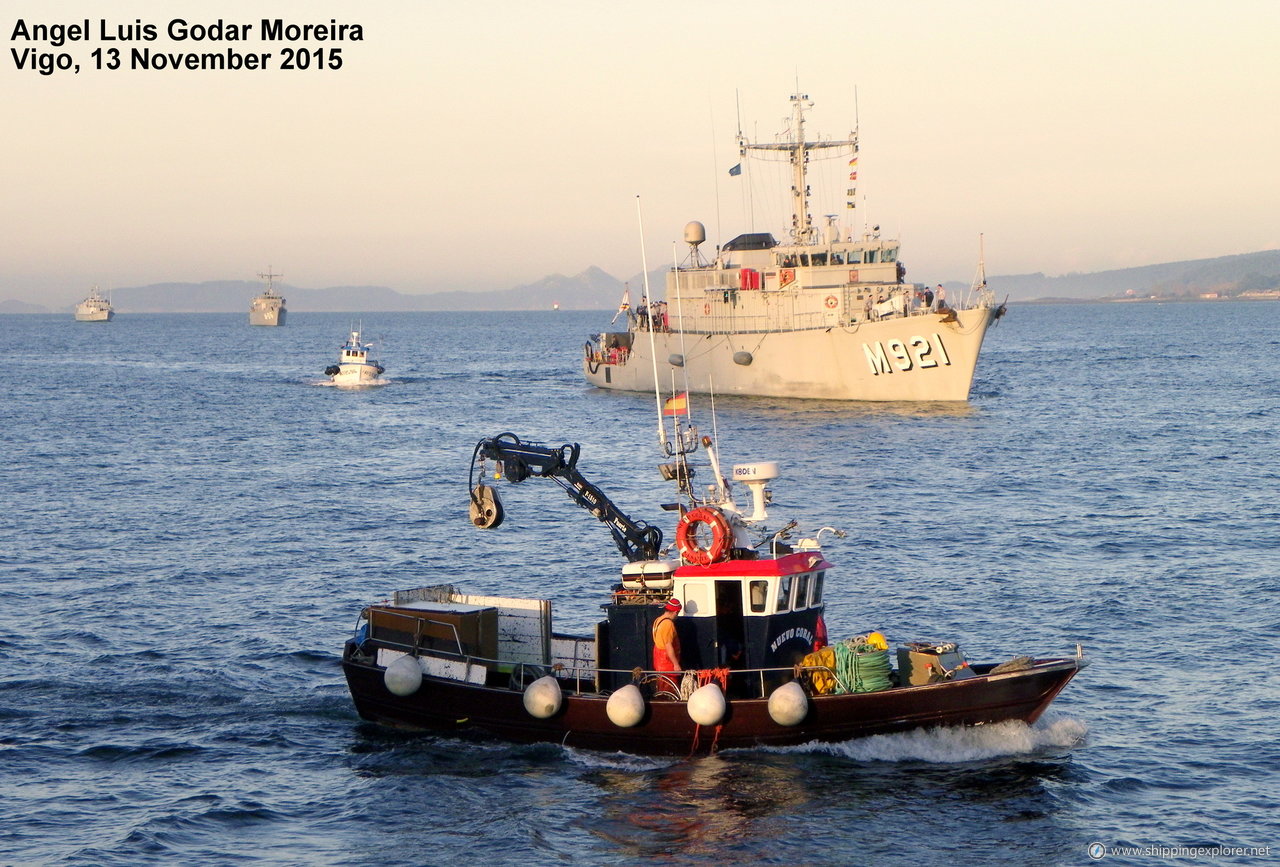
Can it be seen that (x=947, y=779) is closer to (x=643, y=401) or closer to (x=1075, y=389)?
(x=643, y=401)

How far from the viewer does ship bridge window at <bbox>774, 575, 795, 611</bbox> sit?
27.3 meters

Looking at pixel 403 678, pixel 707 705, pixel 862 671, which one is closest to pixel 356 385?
pixel 403 678

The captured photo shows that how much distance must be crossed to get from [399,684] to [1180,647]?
19.4 metres

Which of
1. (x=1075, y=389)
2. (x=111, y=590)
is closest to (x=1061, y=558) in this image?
(x=111, y=590)

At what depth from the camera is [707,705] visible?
2600 centimetres

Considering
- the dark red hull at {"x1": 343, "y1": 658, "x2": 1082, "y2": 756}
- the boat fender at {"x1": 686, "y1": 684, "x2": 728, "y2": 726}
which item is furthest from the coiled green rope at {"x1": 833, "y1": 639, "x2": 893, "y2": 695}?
the boat fender at {"x1": 686, "y1": 684, "x2": 728, "y2": 726}

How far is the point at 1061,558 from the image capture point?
146 feet

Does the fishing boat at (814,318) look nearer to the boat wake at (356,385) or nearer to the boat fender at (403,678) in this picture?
the boat wake at (356,385)

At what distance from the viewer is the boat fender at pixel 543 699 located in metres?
27.0

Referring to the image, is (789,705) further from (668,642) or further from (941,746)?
(941,746)

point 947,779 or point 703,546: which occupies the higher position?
point 703,546

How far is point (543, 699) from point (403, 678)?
3176mm

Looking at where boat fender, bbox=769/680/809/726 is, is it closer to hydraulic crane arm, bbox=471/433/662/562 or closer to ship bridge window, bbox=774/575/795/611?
ship bridge window, bbox=774/575/795/611

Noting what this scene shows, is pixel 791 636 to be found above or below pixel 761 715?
above
